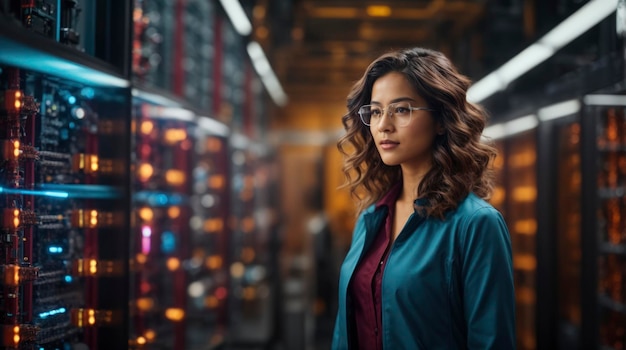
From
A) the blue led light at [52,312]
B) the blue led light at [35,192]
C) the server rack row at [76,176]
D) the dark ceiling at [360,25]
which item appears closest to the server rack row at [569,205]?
the dark ceiling at [360,25]

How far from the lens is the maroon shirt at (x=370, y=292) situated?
2.25m

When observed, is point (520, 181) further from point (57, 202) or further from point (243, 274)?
point (57, 202)

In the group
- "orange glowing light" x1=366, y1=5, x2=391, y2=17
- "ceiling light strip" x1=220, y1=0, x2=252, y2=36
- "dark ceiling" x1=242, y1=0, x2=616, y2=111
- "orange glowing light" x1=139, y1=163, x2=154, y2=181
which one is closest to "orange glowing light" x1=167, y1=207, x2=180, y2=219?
"orange glowing light" x1=139, y1=163, x2=154, y2=181

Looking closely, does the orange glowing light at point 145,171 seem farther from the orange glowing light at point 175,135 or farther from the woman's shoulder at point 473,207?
the woman's shoulder at point 473,207

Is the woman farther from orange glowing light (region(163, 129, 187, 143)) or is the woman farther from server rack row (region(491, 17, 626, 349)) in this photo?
orange glowing light (region(163, 129, 187, 143))

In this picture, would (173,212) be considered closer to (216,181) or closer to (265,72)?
(216,181)

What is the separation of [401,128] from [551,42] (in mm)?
2685

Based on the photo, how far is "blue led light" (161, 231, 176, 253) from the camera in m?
5.26

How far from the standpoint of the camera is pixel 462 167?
2232 millimetres

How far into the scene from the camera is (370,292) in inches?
89.3

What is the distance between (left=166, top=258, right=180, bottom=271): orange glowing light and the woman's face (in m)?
3.46

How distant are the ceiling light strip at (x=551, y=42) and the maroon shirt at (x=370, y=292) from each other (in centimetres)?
93

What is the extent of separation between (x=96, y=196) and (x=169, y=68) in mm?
3389

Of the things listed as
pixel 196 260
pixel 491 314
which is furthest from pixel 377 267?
pixel 196 260
